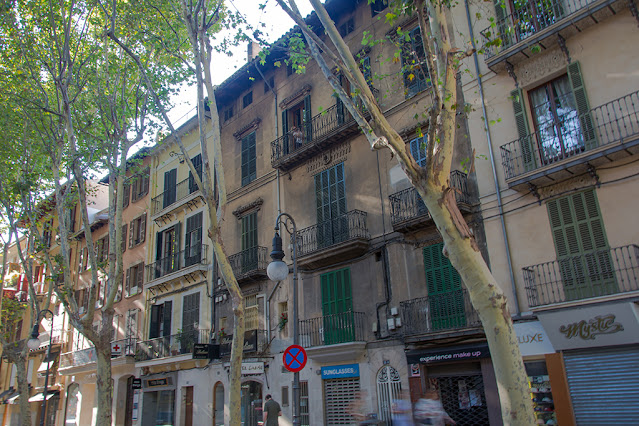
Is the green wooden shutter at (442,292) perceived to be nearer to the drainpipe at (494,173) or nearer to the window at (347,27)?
the drainpipe at (494,173)

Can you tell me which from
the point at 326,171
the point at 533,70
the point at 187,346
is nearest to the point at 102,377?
the point at 187,346

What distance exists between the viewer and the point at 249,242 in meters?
22.1

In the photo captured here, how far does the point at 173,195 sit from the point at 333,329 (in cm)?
1421

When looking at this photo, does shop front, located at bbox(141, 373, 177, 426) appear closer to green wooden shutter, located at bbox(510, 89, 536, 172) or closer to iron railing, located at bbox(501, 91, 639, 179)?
iron railing, located at bbox(501, 91, 639, 179)

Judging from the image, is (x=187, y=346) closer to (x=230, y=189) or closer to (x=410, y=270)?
(x=230, y=189)

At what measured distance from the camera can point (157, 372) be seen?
2558 centimetres

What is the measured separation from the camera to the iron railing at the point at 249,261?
2086 cm

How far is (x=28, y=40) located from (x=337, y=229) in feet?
38.5

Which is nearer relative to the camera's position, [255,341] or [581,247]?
[581,247]

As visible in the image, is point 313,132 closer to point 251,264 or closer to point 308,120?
point 308,120

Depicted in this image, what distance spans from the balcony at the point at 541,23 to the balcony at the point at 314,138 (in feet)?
17.6

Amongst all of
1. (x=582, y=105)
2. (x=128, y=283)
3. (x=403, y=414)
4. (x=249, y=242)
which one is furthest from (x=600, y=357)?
(x=128, y=283)

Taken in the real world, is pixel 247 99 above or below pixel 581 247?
above

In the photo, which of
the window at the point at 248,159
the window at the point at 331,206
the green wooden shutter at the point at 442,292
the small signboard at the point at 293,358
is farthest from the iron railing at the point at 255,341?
the small signboard at the point at 293,358
